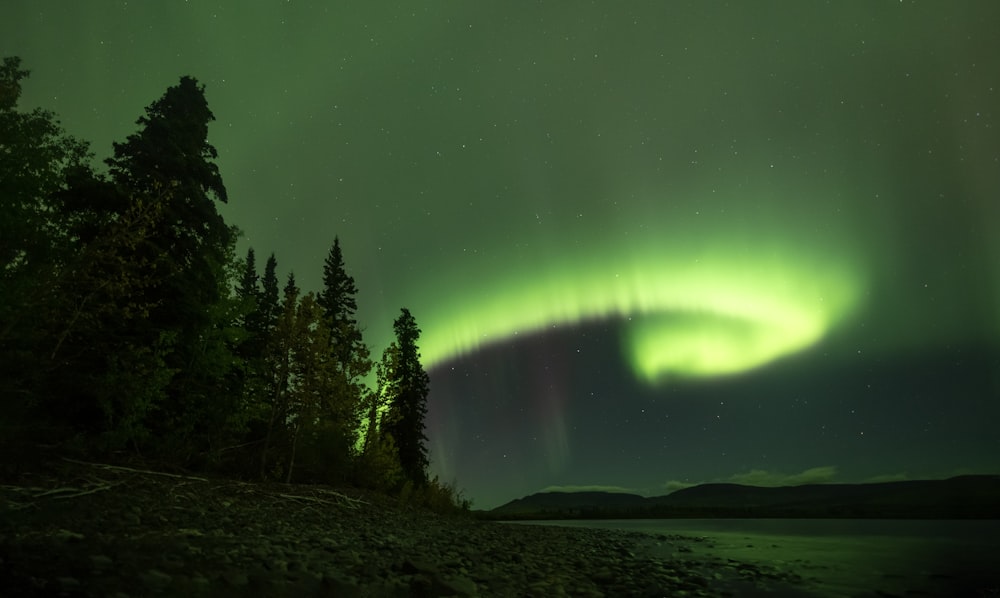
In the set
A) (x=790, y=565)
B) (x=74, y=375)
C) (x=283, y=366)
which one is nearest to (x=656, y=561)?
(x=790, y=565)

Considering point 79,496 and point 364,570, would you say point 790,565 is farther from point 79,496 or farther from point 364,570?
point 79,496

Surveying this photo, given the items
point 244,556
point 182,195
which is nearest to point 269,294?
point 182,195

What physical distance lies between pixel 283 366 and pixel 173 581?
51.6ft

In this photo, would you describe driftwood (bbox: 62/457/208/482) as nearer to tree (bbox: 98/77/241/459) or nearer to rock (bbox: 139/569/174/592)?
tree (bbox: 98/77/241/459)

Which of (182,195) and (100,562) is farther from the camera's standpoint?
(182,195)

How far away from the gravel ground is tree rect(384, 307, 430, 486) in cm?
2418

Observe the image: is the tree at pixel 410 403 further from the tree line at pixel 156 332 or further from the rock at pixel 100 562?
the rock at pixel 100 562

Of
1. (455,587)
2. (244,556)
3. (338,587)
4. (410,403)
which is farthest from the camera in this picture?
(410,403)

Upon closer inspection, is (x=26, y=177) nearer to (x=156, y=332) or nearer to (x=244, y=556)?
(x=156, y=332)

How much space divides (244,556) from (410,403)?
3413cm

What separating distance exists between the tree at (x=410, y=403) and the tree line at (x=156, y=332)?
1194cm

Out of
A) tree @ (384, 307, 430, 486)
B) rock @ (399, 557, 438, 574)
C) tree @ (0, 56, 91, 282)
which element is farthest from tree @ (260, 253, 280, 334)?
rock @ (399, 557, 438, 574)

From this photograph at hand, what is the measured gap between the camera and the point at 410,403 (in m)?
40.9

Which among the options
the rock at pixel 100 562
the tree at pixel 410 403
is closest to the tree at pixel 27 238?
the rock at pixel 100 562
